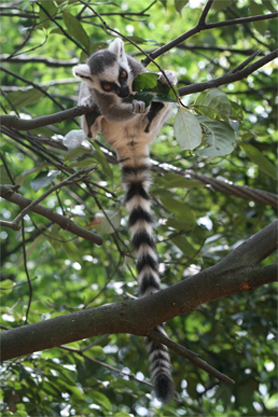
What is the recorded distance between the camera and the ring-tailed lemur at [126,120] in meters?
2.73

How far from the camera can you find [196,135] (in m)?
1.38

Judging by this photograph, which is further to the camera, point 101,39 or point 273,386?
point 101,39

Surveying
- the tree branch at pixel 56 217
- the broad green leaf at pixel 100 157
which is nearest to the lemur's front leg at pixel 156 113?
the broad green leaf at pixel 100 157

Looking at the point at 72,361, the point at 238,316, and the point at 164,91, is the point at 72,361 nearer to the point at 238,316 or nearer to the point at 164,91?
the point at 238,316

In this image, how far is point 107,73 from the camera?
3070 mm

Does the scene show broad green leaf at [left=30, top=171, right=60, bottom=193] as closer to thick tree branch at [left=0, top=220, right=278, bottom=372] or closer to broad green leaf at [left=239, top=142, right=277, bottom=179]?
thick tree branch at [left=0, top=220, right=278, bottom=372]

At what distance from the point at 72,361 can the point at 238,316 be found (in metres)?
1.45

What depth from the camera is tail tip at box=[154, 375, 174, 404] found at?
1650 mm

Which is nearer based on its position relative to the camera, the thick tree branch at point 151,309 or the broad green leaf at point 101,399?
the thick tree branch at point 151,309

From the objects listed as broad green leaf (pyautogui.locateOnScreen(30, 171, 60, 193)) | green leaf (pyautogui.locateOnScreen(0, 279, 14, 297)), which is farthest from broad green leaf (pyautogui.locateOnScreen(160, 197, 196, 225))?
green leaf (pyautogui.locateOnScreen(0, 279, 14, 297))

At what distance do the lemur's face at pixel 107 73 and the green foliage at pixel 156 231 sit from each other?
166mm

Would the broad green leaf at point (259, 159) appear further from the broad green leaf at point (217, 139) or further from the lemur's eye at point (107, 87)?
the lemur's eye at point (107, 87)

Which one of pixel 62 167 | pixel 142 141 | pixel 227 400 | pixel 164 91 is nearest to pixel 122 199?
pixel 142 141

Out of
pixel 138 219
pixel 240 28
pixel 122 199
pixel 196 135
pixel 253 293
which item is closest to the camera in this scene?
pixel 196 135
